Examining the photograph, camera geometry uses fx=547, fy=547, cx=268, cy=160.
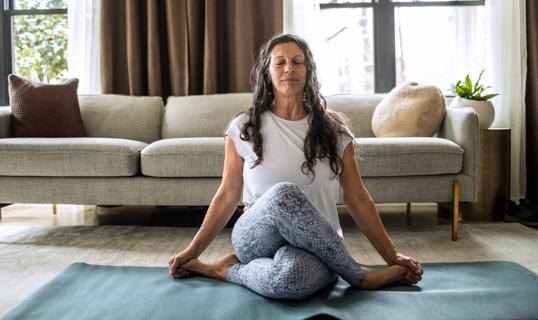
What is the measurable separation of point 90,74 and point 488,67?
2.69m

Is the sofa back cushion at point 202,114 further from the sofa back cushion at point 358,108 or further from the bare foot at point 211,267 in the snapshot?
the bare foot at point 211,267

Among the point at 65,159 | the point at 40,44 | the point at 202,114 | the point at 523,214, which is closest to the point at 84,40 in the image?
the point at 40,44

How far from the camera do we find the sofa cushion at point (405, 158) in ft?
8.35

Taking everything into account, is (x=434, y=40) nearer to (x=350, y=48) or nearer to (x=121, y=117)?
(x=350, y=48)

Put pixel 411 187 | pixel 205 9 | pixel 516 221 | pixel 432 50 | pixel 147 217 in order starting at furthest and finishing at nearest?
pixel 432 50, pixel 205 9, pixel 147 217, pixel 516 221, pixel 411 187

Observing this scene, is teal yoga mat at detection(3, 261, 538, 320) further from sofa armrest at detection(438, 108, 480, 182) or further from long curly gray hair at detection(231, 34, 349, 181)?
sofa armrest at detection(438, 108, 480, 182)

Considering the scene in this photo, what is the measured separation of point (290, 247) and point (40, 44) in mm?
3243

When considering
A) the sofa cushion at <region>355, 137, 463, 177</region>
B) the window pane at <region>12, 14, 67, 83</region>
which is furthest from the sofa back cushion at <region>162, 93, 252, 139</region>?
the window pane at <region>12, 14, 67, 83</region>

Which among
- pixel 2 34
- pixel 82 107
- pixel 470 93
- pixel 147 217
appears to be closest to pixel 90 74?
pixel 82 107

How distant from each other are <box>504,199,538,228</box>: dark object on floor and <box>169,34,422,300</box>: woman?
1579mm

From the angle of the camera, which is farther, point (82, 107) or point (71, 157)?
point (82, 107)

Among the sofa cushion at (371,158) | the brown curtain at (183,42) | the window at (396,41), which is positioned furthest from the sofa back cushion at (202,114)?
the window at (396,41)

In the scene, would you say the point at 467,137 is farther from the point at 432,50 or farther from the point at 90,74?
the point at 90,74

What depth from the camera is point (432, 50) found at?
386 centimetres
